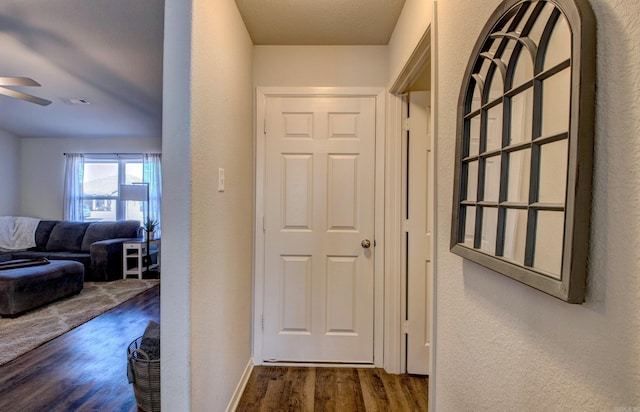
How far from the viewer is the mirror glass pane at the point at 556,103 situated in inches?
23.1

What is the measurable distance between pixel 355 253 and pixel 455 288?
1.15m

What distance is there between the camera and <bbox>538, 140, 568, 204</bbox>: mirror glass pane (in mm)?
594

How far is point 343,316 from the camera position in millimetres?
2254

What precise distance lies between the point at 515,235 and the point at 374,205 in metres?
1.50

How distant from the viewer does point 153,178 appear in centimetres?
537

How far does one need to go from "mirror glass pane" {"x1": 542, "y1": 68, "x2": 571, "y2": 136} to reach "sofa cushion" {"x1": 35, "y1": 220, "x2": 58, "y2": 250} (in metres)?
6.62

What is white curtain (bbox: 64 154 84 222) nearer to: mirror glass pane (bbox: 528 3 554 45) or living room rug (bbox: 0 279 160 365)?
living room rug (bbox: 0 279 160 365)

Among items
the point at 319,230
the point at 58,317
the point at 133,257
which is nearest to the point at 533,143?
the point at 319,230

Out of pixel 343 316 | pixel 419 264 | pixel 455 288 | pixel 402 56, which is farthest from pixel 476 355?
pixel 402 56

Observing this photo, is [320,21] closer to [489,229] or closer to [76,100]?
[489,229]

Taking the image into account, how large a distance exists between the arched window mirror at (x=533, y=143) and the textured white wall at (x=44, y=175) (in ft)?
21.8

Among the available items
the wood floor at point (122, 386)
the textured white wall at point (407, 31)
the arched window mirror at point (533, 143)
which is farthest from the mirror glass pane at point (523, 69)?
the wood floor at point (122, 386)

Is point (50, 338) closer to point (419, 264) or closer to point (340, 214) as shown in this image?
point (340, 214)

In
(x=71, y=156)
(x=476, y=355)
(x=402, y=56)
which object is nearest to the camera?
(x=476, y=355)
